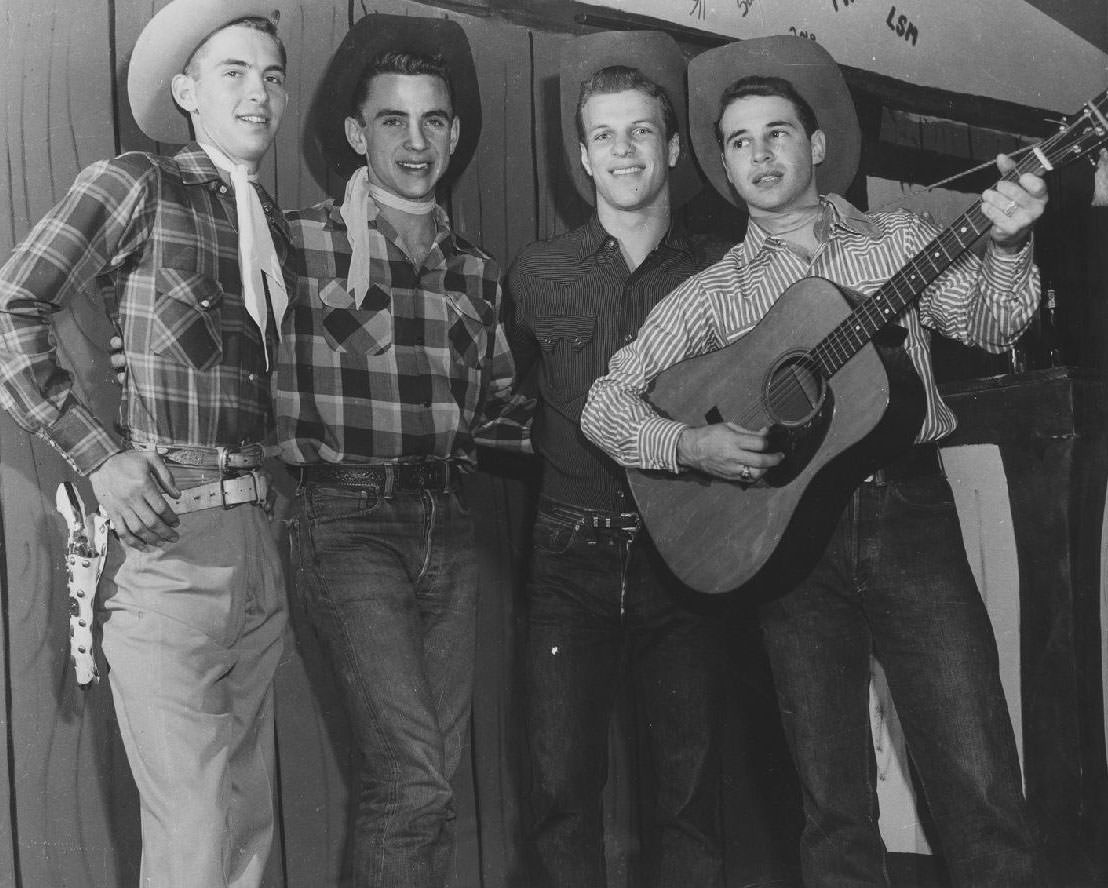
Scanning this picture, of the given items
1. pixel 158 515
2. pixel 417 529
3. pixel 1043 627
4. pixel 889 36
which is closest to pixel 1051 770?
pixel 1043 627

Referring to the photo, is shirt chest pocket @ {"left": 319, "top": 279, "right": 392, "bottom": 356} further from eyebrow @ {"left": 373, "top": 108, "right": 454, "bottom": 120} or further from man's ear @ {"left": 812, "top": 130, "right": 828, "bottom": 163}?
man's ear @ {"left": 812, "top": 130, "right": 828, "bottom": 163}

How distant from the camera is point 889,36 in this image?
10.5ft

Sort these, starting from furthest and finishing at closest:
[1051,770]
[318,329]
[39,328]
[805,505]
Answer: [1051,770] < [318,329] < [805,505] < [39,328]

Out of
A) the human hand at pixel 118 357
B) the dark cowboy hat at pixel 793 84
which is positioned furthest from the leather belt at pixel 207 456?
the dark cowboy hat at pixel 793 84

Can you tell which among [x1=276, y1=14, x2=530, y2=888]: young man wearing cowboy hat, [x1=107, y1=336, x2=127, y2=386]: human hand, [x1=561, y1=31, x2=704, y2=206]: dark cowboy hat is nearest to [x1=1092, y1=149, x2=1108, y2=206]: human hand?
[x1=561, y1=31, x2=704, y2=206]: dark cowboy hat

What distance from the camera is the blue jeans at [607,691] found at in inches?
105

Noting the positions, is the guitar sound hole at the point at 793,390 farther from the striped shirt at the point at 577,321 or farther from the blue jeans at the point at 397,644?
the blue jeans at the point at 397,644

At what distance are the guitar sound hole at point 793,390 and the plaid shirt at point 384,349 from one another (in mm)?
665

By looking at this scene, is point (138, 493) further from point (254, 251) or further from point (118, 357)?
point (254, 251)

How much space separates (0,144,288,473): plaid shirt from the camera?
2.26m

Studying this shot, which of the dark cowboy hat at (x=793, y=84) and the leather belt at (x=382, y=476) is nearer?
the leather belt at (x=382, y=476)

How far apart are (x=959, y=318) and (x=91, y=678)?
1.92 meters

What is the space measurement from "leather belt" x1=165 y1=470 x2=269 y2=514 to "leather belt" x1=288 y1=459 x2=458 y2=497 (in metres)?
0.19

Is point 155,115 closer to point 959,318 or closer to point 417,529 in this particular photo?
point 417,529
